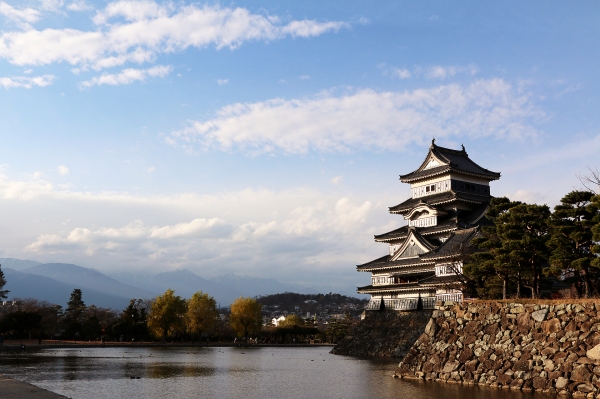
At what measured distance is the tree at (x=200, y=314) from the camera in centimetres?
7256

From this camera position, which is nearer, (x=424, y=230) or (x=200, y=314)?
(x=424, y=230)

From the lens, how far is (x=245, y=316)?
74688 mm

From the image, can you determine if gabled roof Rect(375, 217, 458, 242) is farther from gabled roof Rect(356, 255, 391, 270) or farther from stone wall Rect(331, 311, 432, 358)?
stone wall Rect(331, 311, 432, 358)

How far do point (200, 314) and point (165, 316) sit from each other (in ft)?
14.3

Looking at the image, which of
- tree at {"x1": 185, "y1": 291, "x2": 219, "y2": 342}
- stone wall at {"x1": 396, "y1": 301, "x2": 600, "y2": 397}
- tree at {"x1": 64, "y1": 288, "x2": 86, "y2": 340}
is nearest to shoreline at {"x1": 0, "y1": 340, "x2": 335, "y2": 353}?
tree at {"x1": 185, "y1": 291, "x2": 219, "y2": 342}

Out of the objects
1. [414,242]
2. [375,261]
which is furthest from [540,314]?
[375,261]

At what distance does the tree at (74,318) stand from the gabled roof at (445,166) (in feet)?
150

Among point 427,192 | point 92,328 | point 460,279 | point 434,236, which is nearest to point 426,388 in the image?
point 460,279

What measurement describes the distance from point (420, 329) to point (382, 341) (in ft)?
14.8

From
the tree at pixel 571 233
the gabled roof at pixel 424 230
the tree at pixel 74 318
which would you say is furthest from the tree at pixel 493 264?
the tree at pixel 74 318

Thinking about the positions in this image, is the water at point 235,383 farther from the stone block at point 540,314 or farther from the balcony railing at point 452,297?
the balcony railing at point 452,297

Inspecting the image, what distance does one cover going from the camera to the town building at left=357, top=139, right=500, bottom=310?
4634 cm

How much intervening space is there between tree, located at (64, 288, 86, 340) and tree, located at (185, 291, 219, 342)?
1438cm

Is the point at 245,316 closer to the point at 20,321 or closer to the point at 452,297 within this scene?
the point at 20,321
